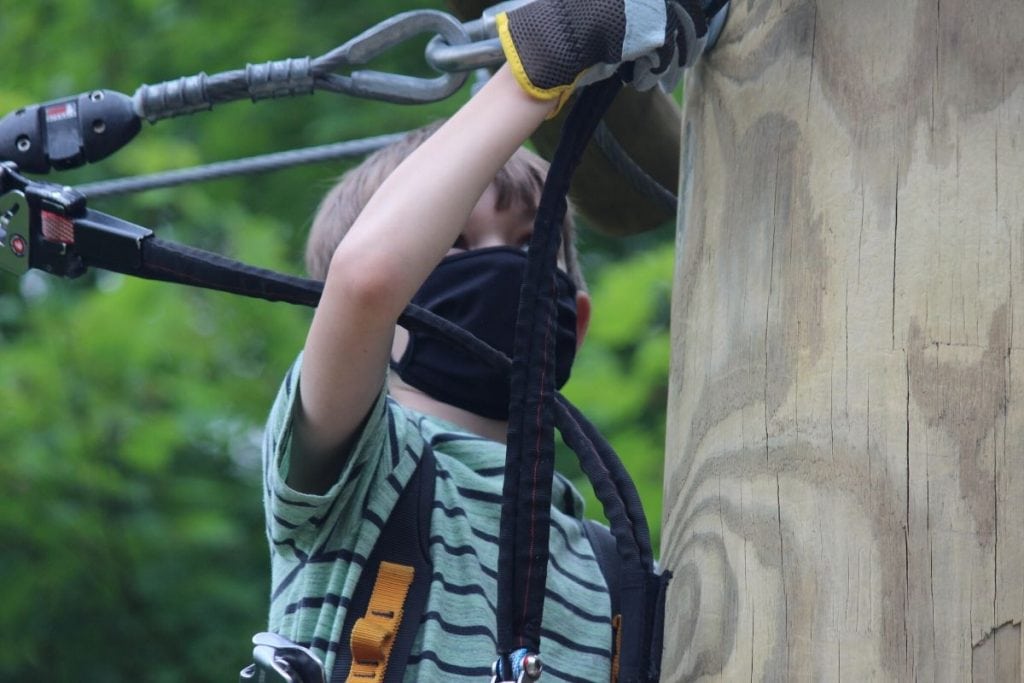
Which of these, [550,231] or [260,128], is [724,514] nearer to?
[550,231]

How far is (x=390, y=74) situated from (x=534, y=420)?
428 mm

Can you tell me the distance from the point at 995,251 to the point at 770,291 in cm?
20

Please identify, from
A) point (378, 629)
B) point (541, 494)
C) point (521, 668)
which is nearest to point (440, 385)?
point (378, 629)

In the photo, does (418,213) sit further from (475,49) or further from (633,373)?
(633,373)

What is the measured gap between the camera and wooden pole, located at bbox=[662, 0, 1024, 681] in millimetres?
1176

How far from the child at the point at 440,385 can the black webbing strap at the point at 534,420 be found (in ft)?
0.25

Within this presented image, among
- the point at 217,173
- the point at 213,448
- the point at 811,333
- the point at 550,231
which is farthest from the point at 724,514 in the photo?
the point at 213,448

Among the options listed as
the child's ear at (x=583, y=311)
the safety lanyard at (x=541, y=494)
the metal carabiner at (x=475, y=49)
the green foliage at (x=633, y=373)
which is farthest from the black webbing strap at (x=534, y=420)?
the green foliage at (x=633, y=373)

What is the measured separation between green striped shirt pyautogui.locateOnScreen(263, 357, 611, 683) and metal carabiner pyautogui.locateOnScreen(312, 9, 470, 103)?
32 cm

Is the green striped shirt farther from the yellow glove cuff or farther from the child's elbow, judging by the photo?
the yellow glove cuff

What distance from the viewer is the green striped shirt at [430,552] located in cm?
159

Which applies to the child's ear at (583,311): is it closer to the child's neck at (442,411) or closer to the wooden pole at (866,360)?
the child's neck at (442,411)

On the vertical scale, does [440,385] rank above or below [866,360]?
above

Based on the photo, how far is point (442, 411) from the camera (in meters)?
1.85
